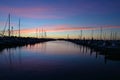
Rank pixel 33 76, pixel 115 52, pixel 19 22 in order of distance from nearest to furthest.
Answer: pixel 33 76 < pixel 115 52 < pixel 19 22

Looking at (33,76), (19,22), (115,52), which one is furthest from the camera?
(19,22)

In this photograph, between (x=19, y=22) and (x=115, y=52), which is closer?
(x=115, y=52)

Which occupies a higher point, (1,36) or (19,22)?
(19,22)

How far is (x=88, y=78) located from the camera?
57.2 feet

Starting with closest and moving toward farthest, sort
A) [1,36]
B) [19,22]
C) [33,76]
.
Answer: [33,76], [1,36], [19,22]

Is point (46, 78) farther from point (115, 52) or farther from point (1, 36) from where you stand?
point (1, 36)

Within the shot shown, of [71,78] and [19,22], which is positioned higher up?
[19,22]

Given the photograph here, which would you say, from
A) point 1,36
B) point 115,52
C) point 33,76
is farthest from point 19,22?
point 33,76

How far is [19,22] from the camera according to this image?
91438mm

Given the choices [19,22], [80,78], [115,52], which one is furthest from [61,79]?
[19,22]

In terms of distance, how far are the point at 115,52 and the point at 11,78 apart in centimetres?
2551

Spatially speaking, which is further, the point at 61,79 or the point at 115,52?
the point at 115,52

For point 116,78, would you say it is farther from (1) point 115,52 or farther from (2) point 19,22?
(2) point 19,22

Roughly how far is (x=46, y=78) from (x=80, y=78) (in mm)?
2931
